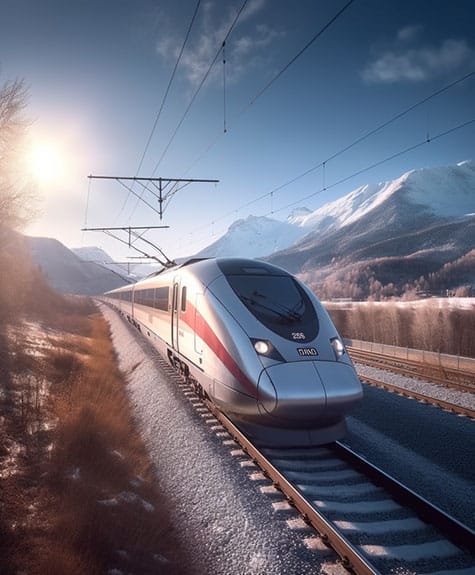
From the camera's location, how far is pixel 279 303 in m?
6.50

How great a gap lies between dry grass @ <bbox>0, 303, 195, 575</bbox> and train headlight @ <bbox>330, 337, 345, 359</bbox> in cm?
340

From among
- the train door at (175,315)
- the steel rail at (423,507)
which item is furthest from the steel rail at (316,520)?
the train door at (175,315)

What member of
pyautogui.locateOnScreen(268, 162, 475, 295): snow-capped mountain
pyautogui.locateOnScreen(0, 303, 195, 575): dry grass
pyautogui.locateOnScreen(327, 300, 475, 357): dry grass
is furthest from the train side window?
pyautogui.locateOnScreen(268, 162, 475, 295): snow-capped mountain

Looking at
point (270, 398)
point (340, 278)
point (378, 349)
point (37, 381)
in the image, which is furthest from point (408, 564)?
point (340, 278)

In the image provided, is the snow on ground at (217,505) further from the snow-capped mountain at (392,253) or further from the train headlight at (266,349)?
the snow-capped mountain at (392,253)

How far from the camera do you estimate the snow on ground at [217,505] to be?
3512 millimetres

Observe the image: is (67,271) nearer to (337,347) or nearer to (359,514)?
(337,347)

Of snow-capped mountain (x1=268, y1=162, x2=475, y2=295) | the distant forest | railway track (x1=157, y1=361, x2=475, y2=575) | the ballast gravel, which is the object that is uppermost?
snow-capped mountain (x1=268, y1=162, x2=475, y2=295)

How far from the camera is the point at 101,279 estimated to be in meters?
176

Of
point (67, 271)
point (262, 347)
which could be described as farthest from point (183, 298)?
point (67, 271)

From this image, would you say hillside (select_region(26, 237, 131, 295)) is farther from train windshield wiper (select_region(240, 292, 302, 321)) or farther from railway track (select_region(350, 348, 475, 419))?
train windshield wiper (select_region(240, 292, 302, 321))

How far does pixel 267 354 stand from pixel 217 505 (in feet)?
6.95

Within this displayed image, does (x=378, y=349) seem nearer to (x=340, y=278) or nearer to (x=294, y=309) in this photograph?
(x=294, y=309)

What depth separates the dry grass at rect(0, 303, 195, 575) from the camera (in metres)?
3.54
